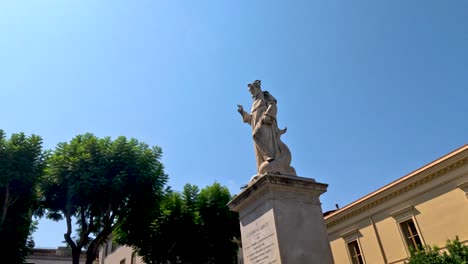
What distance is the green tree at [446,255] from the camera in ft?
53.6

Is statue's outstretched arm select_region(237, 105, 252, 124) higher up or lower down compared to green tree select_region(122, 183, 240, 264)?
lower down

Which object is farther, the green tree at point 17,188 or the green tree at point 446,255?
the green tree at point 17,188

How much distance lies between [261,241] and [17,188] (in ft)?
59.6

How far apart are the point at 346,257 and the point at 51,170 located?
2070 centimetres

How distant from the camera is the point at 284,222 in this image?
218 inches

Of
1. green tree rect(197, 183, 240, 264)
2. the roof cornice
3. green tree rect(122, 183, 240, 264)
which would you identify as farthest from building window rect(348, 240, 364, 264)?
green tree rect(122, 183, 240, 264)

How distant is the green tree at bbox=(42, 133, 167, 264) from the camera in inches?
790

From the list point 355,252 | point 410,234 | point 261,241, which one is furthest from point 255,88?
point 355,252

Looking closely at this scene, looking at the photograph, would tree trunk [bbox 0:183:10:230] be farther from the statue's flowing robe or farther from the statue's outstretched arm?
the statue's flowing robe

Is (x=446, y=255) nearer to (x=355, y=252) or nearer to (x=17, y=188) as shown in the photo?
(x=355, y=252)

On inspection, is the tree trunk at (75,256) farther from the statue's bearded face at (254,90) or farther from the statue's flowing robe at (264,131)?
the statue's bearded face at (254,90)

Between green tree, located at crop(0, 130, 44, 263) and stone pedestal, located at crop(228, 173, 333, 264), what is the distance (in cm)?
1697

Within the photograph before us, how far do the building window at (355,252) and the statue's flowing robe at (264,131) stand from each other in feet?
69.5

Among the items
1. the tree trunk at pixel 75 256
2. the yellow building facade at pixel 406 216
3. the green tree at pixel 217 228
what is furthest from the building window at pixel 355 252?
the tree trunk at pixel 75 256
